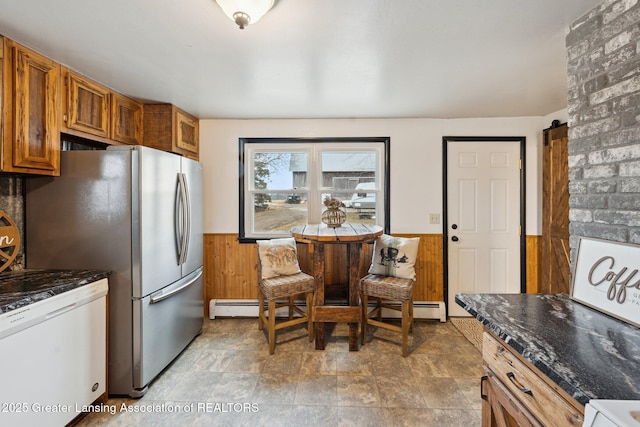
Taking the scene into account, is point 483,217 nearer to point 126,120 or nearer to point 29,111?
point 126,120

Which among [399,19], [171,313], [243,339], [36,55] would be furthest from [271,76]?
[243,339]

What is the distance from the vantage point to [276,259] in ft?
9.02

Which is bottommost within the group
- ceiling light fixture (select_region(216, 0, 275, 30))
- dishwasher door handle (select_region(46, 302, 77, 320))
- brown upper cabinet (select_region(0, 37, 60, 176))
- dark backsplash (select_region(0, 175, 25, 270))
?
dishwasher door handle (select_region(46, 302, 77, 320))

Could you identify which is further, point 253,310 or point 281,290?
point 253,310

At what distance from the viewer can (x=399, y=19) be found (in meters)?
1.47

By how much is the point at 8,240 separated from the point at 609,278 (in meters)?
3.27

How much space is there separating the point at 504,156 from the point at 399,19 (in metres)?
2.52

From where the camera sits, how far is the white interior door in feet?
10.8

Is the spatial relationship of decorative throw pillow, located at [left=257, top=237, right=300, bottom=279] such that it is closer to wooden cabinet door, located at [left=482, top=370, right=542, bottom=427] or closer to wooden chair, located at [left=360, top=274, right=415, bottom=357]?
wooden chair, located at [left=360, top=274, right=415, bottom=357]

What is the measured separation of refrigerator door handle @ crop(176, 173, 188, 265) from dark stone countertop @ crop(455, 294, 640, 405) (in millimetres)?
2133

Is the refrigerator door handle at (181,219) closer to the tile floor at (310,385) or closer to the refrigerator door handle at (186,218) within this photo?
the refrigerator door handle at (186,218)

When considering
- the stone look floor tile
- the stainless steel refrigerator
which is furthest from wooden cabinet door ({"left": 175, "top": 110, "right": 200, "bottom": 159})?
the stone look floor tile

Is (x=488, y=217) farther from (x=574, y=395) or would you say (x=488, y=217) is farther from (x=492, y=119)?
(x=574, y=395)

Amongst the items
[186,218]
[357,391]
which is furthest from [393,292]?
[186,218]
